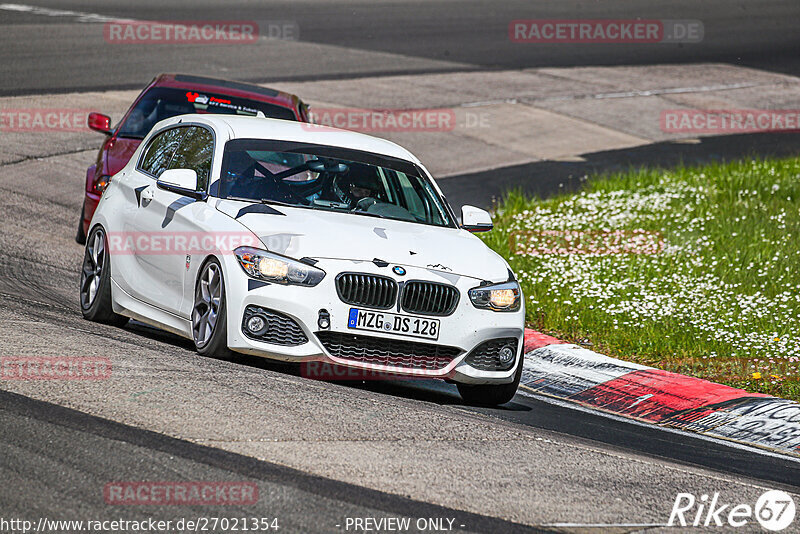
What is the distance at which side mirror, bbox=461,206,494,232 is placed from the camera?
8.92 metres

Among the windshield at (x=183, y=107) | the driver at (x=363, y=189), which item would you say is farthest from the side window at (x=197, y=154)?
the windshield at (x=183, y=107)

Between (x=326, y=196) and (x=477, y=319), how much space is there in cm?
151

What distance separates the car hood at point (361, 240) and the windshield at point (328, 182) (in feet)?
0.68

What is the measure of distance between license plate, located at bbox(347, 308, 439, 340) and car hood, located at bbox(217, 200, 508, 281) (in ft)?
1.10

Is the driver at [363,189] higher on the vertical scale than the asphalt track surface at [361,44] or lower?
lower

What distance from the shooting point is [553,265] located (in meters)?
12.3

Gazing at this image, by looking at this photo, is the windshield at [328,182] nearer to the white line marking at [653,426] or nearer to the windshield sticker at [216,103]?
the white line marking at [653,426]

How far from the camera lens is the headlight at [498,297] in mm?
7828

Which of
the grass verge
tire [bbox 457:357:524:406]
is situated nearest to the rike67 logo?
tire [bbox 457:357:524:406]

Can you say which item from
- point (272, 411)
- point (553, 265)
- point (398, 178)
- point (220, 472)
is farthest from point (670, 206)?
point (220, 472)

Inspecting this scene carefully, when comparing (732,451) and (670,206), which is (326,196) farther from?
(670,206)

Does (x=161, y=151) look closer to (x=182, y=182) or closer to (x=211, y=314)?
(x=182, y=182)

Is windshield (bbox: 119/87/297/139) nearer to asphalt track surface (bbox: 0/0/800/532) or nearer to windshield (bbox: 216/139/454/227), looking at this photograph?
asphalt track surface (bbox: 0/0/800/532)

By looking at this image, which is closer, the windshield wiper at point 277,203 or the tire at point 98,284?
the windshield wiper at point 277,203
